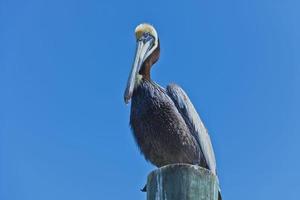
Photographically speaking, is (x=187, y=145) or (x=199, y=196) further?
(x=187, y=145)

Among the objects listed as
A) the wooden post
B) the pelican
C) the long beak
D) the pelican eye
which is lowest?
Answer: the wooden post

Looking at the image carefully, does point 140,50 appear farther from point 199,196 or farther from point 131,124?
point 199,196

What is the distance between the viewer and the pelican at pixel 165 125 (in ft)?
17.1

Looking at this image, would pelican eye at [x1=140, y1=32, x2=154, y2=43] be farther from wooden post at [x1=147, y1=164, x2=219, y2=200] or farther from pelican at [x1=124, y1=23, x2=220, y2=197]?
wooden post at [x1=147, y1=164, x2=219, y2=200]

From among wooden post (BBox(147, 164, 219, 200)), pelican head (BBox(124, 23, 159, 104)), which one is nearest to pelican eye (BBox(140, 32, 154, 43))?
pelican head (BBox(124, 23, 159, 104))

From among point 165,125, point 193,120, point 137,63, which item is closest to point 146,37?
point 137,63

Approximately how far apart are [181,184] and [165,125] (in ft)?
8.31

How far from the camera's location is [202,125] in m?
5.73

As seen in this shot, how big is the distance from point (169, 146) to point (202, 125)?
66cm

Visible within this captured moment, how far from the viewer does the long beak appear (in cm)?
547

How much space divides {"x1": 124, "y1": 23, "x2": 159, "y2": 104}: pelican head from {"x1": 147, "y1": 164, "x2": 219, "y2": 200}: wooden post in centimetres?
298

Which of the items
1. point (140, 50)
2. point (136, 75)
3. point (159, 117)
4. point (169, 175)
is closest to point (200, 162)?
point (159, 117)

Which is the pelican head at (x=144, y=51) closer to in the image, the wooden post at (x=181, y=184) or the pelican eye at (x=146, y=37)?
the pelican eye at (x=146, y=37)

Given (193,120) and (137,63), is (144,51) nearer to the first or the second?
(137,63)
